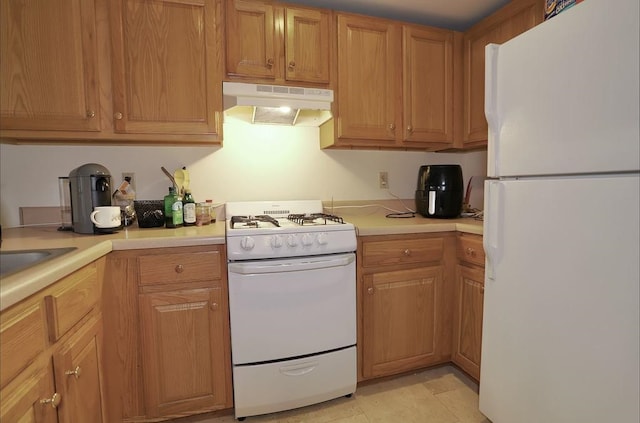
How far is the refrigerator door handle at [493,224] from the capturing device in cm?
126

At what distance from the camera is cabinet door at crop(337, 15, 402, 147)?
182cm

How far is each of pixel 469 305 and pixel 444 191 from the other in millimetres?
657

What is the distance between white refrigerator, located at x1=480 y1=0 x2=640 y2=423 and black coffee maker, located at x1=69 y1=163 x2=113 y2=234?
1.70 metres

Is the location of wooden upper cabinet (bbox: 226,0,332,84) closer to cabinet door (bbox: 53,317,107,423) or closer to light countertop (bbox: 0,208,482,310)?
light countertop (bbox: 0,208,482,310)

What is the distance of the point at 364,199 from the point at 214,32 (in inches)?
52.6

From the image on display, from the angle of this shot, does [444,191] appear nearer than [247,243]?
No

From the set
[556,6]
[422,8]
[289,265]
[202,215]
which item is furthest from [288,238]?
[422,8]

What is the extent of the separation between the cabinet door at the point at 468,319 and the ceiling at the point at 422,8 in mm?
1533

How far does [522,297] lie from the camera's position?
1.19m

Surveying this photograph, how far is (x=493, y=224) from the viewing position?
4.23 feet

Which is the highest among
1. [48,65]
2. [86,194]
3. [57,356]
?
[48,65]

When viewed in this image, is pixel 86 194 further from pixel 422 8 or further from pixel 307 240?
pixel 422 8

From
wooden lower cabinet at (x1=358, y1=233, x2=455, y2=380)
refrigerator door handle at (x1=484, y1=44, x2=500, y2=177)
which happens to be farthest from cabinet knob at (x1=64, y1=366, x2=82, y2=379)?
refrigerator door handle at (x1=484, y1=44, x2=500, y2=177)

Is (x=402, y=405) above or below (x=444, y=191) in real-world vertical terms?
below
